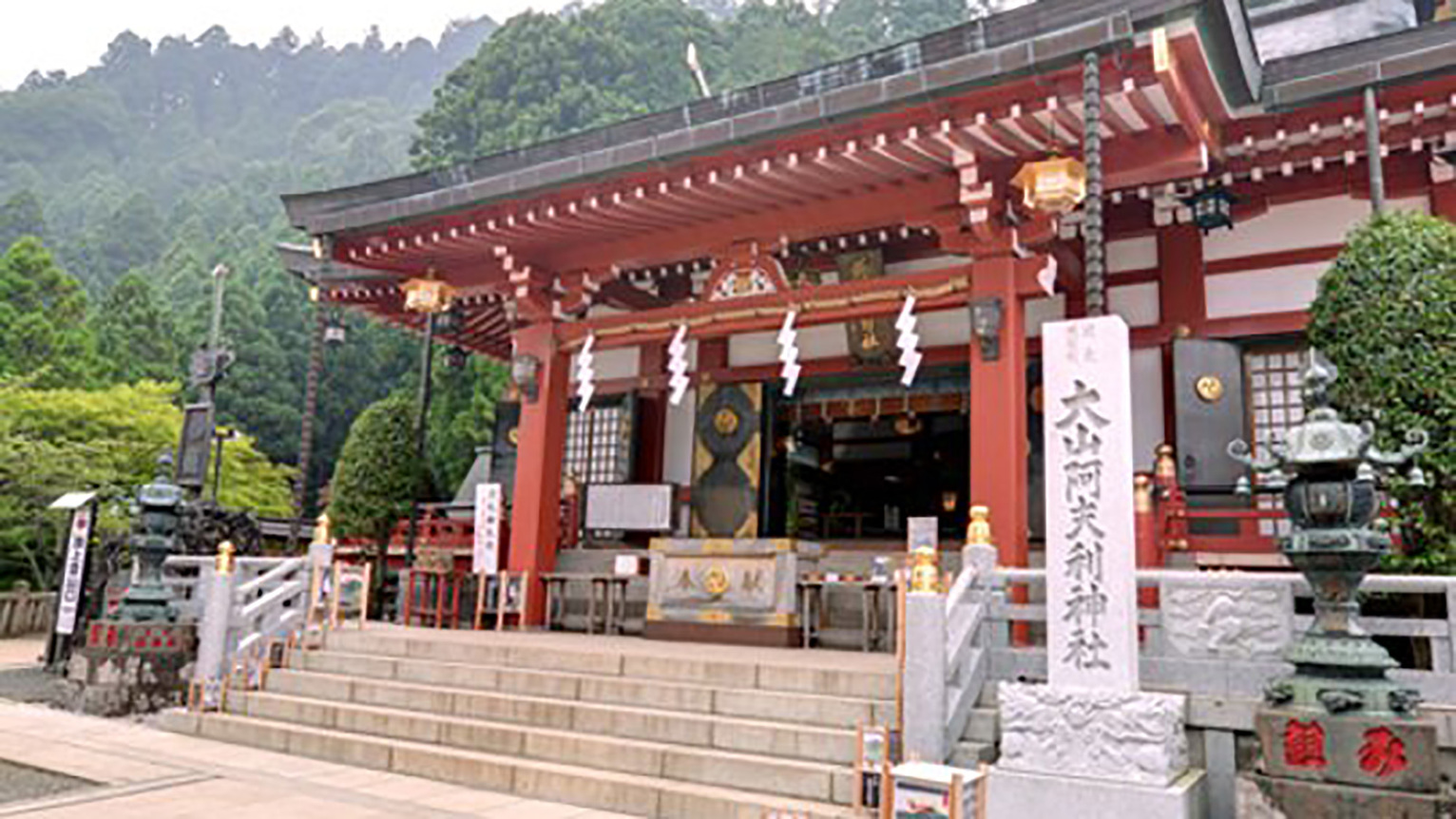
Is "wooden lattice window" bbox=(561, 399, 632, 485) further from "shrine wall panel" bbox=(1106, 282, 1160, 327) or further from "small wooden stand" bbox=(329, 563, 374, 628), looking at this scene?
"shrine wall panel" bbox=(1106, 282, 1160, 327)

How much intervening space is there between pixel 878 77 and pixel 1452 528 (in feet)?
18.7

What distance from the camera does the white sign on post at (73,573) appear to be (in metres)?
11.7

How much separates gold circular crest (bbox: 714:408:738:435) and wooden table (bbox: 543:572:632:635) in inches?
113

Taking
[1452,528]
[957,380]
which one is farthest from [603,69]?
[1452,528]

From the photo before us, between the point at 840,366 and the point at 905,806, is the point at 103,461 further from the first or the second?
the point at 905,806

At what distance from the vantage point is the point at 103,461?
739 inches

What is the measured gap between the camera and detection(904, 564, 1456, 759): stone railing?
229 inches

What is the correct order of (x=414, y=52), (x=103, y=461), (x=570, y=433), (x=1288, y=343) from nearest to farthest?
1. (x=1288, y=343)
2. (x=570, y=433)
3. (x=103, y=461)
4. (x=414, y=52)

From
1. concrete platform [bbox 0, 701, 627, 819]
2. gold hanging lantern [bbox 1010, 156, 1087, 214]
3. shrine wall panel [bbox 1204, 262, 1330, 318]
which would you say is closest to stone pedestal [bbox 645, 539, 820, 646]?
concrete platform [bbox 0, 701, 627, 819]

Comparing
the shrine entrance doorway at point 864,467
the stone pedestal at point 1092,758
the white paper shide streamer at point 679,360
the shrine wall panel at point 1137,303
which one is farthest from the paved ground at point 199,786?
the shrine wall panel at point 1137,303

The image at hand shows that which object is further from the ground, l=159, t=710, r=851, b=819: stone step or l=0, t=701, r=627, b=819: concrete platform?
l=159, t=710, r=851, b=819: stone step

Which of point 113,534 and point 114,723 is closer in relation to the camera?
point 114,723

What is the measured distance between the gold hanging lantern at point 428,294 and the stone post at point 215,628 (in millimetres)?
4392

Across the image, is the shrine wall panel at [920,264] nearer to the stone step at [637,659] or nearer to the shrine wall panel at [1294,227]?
the shrine wall panel at [1294,227]
